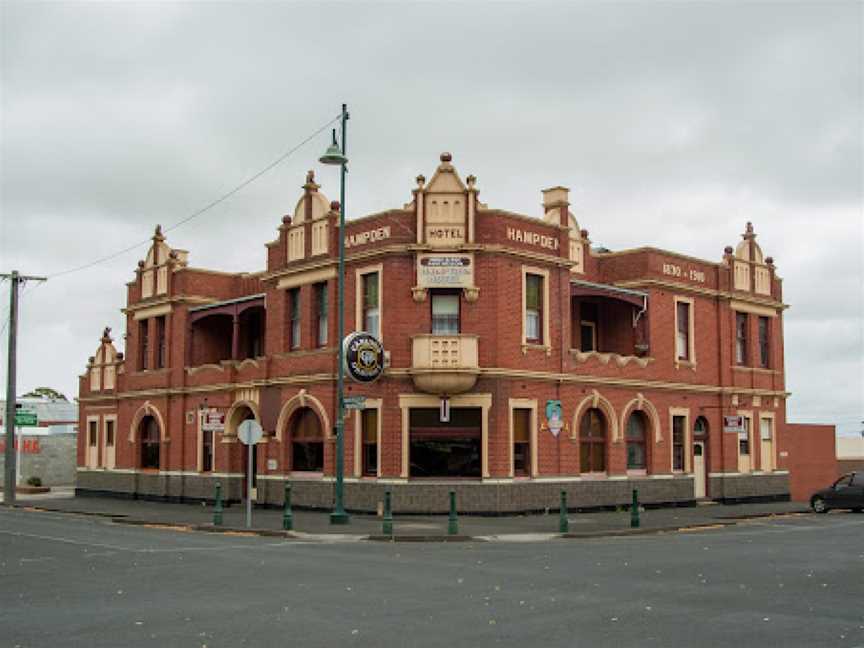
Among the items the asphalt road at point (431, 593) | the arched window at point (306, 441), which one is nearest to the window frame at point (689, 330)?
the arched window at point (306, 441)

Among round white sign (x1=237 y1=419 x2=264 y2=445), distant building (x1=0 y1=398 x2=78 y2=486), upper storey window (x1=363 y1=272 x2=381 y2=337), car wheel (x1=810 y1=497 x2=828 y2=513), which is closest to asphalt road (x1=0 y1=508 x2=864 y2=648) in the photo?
round white sign (x1=237 y1=419 x2=264 y2=445)

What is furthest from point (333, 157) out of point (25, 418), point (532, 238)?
point (25, 418)

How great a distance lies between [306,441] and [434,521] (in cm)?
701

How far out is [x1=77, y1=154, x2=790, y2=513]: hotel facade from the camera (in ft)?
97.8

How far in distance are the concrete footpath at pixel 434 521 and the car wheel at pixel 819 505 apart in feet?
1.58

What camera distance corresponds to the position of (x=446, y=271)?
2981cm

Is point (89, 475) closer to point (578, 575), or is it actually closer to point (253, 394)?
point (253, 394)

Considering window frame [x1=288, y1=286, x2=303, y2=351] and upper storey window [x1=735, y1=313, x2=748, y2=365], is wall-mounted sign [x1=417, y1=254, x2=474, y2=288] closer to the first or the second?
window frame [x1=288, y1=286, x2=303, y2=351]

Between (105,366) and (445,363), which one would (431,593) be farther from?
(105,366)

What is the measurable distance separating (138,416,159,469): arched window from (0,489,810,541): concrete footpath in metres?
3.63

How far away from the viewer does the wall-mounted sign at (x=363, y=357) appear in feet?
91.8

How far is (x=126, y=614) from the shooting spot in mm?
11633

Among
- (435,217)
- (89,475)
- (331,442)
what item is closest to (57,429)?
(89,475)

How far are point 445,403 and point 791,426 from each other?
20199mm
